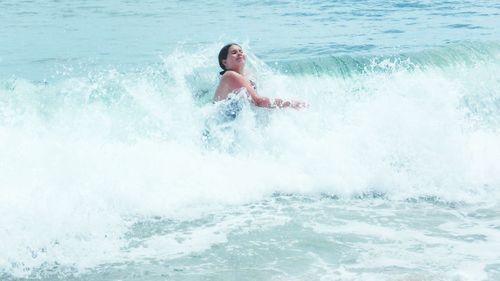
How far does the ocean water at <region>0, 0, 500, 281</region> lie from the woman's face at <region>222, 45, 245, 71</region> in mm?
421

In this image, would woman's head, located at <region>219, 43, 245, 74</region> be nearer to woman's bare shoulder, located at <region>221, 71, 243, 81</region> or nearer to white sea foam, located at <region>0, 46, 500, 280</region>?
woman's bare shoulder, located at <region>221, 71, 243, 81</region>

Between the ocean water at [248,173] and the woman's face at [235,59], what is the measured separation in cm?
42

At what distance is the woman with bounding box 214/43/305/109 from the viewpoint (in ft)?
24.7

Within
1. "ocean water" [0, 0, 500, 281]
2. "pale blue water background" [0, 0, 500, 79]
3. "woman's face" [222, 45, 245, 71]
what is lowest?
"ocean water" [0, 0, 500, 281]

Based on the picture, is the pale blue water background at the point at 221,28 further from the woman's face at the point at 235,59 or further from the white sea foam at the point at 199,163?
the woman's face at the point at 235,59

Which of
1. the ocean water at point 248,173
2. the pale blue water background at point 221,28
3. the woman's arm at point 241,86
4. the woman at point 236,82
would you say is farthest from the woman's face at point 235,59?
the pale blue water background at point 221,28

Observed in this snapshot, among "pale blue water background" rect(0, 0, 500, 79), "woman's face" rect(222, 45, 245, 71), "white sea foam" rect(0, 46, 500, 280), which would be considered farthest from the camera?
"pale blue water background" rect(0, 0, 500, 79)

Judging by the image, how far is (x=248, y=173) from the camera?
7.34 m

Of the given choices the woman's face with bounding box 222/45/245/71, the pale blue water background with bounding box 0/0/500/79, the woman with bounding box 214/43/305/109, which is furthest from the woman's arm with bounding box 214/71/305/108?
the pale blue water background with bounding box 0/0/500/79

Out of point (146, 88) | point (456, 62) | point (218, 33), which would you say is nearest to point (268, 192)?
point (146, 88)

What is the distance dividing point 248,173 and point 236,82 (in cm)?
98

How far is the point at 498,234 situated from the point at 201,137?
133 inches

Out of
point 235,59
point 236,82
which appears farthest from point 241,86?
point 235,59

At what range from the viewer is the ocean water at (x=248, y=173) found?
5.28m
